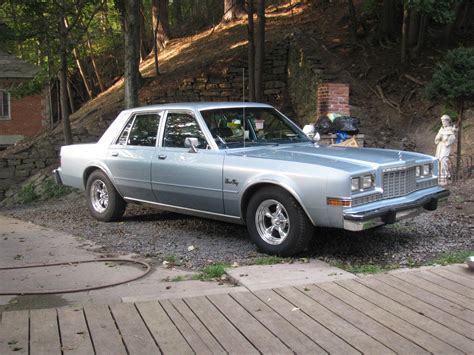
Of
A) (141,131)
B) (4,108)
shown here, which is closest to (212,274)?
(141,131)

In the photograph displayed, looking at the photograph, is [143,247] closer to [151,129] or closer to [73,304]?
[151,129]

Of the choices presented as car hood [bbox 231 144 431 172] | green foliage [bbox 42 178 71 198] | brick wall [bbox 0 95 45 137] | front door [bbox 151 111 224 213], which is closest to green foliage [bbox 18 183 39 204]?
green foliage [bbox 42 178 71 198]

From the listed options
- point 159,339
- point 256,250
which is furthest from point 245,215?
point 159,339

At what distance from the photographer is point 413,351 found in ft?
11.2

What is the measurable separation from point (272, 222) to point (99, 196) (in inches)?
143

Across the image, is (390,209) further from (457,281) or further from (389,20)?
(389,20)

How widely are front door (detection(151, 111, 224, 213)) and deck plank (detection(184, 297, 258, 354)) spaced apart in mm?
2311

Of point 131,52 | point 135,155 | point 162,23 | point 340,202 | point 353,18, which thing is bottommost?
point 340,202

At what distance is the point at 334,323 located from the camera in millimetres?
3871

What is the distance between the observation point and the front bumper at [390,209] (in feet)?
17.4

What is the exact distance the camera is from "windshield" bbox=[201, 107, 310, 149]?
22.7 ft

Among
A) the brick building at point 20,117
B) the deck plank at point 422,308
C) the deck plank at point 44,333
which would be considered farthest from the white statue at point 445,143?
the brick building at point 20,117

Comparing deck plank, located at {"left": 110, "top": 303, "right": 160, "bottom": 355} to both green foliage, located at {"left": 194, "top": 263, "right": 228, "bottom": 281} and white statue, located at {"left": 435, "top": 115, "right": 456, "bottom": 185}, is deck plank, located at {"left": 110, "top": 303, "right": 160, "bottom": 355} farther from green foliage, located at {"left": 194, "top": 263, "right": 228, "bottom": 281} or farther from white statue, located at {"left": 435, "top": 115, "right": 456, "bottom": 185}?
white statue, located at {"left": 435, "top": 115, "right": 456, "bottom": 185}

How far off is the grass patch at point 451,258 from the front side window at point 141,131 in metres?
3.84
